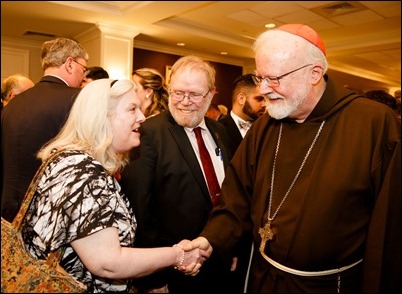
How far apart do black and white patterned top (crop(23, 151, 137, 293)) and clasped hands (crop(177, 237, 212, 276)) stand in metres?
0.38

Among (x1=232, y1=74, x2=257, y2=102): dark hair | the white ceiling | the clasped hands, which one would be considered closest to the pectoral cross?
the clasped hands

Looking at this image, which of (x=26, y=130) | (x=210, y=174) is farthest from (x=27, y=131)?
(x=210, y=174)

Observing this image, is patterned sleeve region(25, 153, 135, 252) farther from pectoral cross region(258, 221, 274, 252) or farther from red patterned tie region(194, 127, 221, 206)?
red patterned tie region(194, 127, 221, 206)

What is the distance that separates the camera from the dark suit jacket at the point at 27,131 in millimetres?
2662

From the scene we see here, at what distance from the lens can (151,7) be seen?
253 inches

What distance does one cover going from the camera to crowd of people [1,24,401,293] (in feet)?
4.53

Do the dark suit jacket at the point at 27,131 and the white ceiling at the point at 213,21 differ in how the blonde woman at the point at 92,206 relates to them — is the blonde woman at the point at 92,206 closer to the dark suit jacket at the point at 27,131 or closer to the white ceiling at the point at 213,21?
the dark suit jacket at the point at 27,131

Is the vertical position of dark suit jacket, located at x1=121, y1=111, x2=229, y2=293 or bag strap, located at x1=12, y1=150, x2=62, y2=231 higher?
bag strap, located at x1=12, y1=150, x2=62, y2=231

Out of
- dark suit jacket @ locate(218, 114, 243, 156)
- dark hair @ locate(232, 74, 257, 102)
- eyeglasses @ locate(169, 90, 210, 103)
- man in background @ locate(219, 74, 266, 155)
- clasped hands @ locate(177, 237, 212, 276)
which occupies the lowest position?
clasped hands @ locate(177, 237, 212, 276)

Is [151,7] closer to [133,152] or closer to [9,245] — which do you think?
[133,152]

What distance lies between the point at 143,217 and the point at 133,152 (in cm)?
36

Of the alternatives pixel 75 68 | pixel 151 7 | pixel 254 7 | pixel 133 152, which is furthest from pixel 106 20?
pixel 133 152

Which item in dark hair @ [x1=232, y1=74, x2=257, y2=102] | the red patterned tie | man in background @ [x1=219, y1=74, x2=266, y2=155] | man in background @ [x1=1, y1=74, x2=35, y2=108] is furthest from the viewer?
man in background @ [x1=1, y1=74, x2=35, y2=108]

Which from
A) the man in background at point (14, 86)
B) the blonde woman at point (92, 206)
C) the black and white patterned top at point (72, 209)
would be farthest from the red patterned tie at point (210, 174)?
the man in background at point (14, 86)
